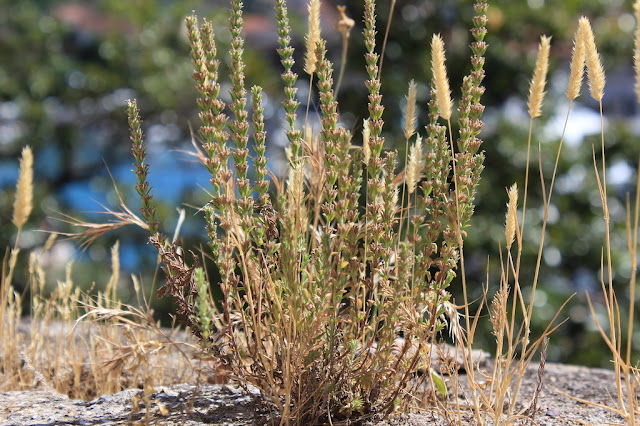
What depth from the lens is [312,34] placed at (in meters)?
1.35

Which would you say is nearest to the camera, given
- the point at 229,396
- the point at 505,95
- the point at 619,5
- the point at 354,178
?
the point at 354,178

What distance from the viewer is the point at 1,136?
5.31 m

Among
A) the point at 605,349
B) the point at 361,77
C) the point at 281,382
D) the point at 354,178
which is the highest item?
the point at 361,77

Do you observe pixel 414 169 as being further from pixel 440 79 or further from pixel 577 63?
pixel 577 63

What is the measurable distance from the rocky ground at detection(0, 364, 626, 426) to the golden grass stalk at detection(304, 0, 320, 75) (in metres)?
0.73

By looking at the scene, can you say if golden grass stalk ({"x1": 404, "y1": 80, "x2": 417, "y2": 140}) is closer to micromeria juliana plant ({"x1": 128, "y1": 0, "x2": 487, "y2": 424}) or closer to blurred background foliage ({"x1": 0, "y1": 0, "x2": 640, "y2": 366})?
micromeria juliana plant ({"x1": 128, "y1": 0, "x2": 487, "y2": 424})

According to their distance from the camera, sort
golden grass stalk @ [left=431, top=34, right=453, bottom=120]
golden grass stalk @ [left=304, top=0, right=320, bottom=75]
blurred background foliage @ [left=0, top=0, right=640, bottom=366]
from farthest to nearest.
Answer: blurred background foliage @ [left=0, top=0, right=640, bottom=366] → golden grass stalk @ [left=304, top=0, right=320, bottom=75] → golden grass stalk @ [left=431, top=34, right=453, bottom=120]

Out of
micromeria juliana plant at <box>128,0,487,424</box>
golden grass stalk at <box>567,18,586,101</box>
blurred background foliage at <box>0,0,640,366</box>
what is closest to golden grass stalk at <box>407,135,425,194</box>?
micromeria juliana plant at <box>128,0,487,424</box>

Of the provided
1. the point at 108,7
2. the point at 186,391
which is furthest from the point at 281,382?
the point at 108,7

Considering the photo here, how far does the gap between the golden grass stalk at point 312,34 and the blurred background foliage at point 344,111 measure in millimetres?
2733

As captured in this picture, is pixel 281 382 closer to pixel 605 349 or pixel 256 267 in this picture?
pixel 256 267

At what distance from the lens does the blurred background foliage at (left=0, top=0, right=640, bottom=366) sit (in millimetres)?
4492

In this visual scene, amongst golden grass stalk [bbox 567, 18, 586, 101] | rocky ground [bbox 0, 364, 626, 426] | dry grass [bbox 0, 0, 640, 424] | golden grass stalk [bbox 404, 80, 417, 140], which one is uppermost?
golden grass stalk [bbox 567, 18, 586, 101]

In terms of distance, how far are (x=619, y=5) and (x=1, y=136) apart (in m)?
5.08
